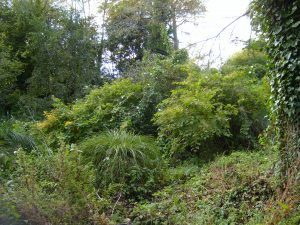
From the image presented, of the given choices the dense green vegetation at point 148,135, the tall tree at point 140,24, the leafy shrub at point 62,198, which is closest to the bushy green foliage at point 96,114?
the dense green vegetation at point 148,135

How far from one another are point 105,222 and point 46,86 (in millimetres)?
9441

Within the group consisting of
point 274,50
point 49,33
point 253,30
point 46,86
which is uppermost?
point 49,33

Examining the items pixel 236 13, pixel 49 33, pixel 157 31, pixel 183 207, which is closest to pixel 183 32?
pixel 157 31

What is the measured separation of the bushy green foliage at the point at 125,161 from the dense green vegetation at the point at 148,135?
2 centimetres

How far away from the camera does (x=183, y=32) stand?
61.1 ft

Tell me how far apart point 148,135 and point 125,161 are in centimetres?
224

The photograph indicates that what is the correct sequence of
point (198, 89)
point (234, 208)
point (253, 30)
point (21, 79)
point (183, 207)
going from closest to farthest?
1. point (234, 208)
2. point (183, 207)
3. point (253, 30)
4. point (198, 89)
5. point (21, 79)

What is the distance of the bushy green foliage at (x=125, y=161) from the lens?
5.88 meters

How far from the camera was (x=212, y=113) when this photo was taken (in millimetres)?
7152

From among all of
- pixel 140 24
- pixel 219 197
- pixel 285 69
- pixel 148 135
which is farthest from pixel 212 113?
pixel 140 24

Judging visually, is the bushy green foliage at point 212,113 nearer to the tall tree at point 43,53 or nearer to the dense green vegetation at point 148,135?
the dense green vegetation at point 148,135

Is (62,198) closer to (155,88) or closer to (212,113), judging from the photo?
(212,113)

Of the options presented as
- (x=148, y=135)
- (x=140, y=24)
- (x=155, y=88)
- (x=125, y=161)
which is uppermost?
(x=140, y=24)

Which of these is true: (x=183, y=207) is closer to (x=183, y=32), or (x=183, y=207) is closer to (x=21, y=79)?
(x=21, y=79)
